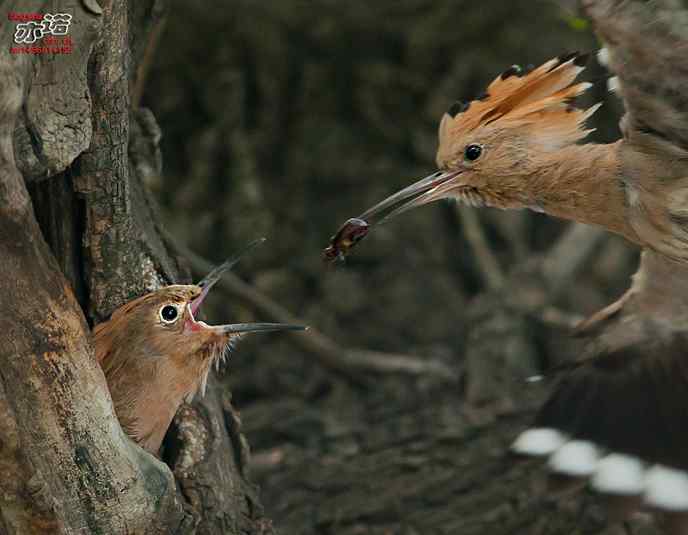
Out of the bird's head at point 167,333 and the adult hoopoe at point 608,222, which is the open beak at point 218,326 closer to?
the bird's head at point 167,333

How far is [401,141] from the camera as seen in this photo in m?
5.12

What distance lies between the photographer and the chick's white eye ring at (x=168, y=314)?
284 centimetres

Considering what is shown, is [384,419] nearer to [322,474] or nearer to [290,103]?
[322,474]

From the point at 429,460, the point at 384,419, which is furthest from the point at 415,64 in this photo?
the point at 429,460

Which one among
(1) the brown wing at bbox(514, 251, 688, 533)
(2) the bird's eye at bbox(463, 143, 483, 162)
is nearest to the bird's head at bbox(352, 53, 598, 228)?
(2) the bird's eye at bbox(463, 143, 483, 162)

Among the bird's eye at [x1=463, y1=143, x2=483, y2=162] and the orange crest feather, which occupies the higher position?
the orange crest feather

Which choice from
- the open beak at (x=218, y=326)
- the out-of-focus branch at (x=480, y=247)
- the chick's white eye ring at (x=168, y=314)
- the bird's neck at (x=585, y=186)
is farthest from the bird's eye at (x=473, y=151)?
the out-of-focus branch at (x=480, y=247)

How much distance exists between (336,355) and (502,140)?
1.22 m

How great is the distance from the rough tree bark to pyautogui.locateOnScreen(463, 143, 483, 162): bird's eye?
3.67ft

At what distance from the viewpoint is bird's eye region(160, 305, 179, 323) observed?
9.34 ft

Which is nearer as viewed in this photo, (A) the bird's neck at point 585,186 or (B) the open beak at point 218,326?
(B) the open beak at point 218,326

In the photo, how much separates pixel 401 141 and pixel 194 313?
2.31 m

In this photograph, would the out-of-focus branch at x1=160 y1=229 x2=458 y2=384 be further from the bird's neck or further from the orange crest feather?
the bird's neck

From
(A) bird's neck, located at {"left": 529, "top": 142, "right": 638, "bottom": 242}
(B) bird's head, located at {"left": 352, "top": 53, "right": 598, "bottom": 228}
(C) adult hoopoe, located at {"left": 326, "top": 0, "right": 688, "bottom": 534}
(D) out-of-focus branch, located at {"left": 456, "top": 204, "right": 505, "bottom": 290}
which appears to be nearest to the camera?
(C) adult hoopoe, located at {"left": 326, "top": 0, "right": 688, "bottom": 534}
